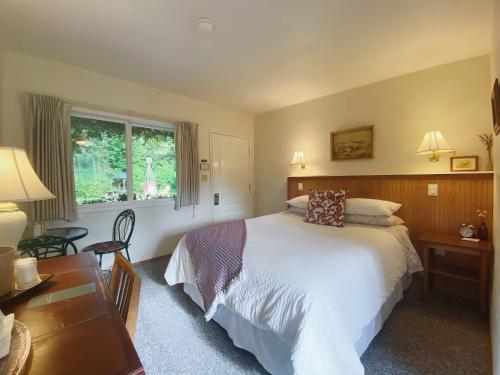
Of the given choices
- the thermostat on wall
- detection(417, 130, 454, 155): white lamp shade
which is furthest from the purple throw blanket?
detection(417, 130, 454, 155): white lamp shade

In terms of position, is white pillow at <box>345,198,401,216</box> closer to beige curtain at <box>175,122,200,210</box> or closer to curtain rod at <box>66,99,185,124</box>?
beige curtain at <box>175,122,200,210</box>

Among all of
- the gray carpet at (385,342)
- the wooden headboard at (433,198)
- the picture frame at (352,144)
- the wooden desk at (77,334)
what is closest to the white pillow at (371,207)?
the wooden headboard at (433,198)

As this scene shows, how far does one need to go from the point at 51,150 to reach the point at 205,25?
204cm

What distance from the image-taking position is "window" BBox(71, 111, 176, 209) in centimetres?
274

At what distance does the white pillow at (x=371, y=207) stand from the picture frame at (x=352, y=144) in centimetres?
77

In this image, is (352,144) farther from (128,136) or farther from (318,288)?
(128,136)

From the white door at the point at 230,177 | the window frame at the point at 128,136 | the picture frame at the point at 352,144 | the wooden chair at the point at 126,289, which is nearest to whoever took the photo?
the wooden chair at the point at 126,289

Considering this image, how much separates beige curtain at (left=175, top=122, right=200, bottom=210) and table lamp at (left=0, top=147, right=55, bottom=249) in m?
2.33

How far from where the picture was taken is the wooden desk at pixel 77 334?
553mm

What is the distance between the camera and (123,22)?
185 cm

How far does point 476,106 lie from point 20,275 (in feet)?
12.2

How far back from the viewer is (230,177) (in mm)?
4188

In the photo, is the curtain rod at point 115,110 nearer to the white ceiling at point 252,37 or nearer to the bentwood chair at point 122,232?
the white ceiling at point 252,37

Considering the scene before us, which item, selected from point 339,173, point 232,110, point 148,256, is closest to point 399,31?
point 339,173
